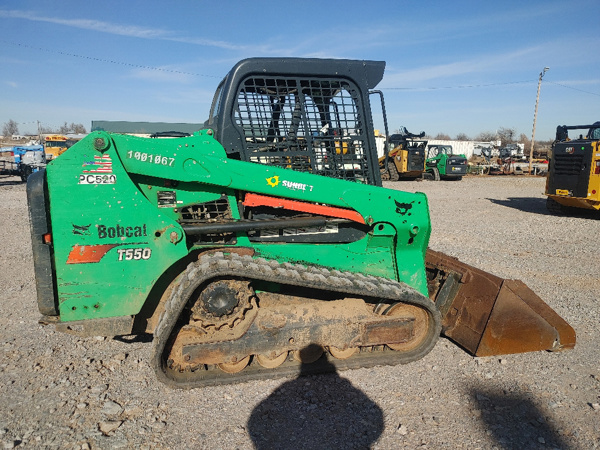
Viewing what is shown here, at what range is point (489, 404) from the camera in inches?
125

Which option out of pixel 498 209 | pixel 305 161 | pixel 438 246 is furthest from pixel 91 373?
pixel 498 209

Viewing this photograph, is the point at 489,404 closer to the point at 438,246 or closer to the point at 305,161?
the point at 305,161

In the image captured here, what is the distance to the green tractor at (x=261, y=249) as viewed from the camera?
3084mm

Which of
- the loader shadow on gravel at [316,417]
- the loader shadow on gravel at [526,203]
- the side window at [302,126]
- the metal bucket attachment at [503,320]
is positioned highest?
the side window at [302,126]

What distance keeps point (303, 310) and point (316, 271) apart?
1.10ft

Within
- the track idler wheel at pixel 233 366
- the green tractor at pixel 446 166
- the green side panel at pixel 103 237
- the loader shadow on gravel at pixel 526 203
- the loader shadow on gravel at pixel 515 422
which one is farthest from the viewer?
the green tractor at pixel 446 166

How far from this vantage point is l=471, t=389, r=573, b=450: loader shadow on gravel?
109 inches

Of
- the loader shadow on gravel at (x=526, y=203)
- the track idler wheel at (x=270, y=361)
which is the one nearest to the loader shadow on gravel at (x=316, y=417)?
the track idler wheel at (x=270, y=361)

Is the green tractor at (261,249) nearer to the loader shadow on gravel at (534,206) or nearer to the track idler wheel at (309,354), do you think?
the track idler wheel at (309,354)

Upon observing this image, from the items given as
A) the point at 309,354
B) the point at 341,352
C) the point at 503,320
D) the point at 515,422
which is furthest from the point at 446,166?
the point at 515,422

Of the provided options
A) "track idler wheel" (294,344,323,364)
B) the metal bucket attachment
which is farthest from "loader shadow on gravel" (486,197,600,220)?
"track idler wheel" (294,344,323,364)

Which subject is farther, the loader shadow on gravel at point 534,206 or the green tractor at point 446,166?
the green tractor at point 446,166

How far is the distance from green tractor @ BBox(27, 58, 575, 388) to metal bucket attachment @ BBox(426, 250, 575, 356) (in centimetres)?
1

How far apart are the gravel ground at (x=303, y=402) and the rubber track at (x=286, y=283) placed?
0.31 ft
